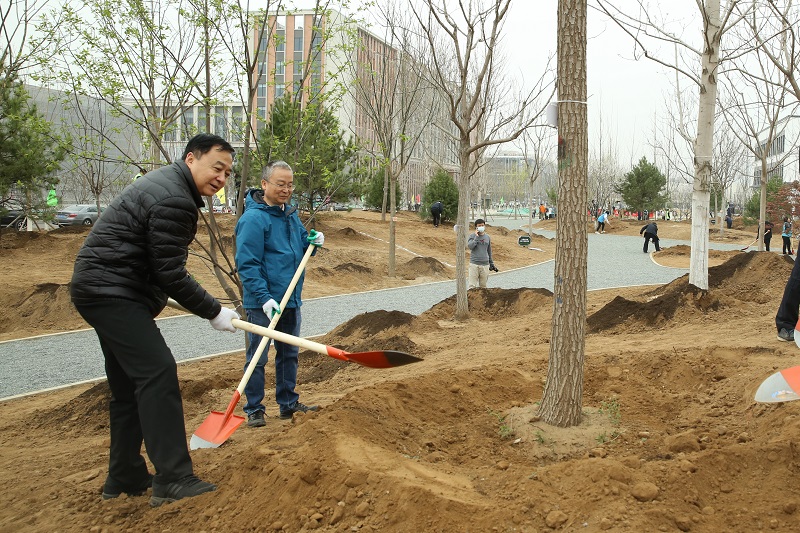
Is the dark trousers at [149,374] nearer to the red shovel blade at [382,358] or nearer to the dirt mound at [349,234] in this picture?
the red shovel blade at [382,358]

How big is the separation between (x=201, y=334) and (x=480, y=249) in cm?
543

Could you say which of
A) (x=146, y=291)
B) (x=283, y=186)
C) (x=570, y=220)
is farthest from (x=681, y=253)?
(x=146, y=291)

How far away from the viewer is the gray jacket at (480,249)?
1269 cm

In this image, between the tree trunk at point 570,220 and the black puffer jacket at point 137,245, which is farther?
the tree trunk at point 570,220

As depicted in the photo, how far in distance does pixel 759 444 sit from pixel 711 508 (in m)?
0.75

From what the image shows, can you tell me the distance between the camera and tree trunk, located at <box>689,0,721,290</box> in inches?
392

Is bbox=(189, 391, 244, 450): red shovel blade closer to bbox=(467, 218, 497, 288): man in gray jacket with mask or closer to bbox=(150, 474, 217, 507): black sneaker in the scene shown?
bbox=(150, 474, 217, 507): black sneaker

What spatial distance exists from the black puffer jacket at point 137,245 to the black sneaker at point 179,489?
920 millimetres

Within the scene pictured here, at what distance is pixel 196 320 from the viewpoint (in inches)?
440

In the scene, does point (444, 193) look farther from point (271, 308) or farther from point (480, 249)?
point (271, 308)

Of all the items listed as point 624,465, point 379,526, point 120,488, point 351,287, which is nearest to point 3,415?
point 120,488

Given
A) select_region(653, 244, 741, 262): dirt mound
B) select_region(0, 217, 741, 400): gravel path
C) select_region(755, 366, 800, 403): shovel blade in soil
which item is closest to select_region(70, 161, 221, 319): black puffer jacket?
select_region(755, 366, 800, 403): shovel blade in soil

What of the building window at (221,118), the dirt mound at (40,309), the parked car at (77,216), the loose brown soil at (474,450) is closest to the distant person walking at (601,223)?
the parked car at (77,216)

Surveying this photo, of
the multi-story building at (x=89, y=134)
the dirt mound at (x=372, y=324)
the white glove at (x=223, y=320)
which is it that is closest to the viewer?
the white glove at (x=223, y=320)
